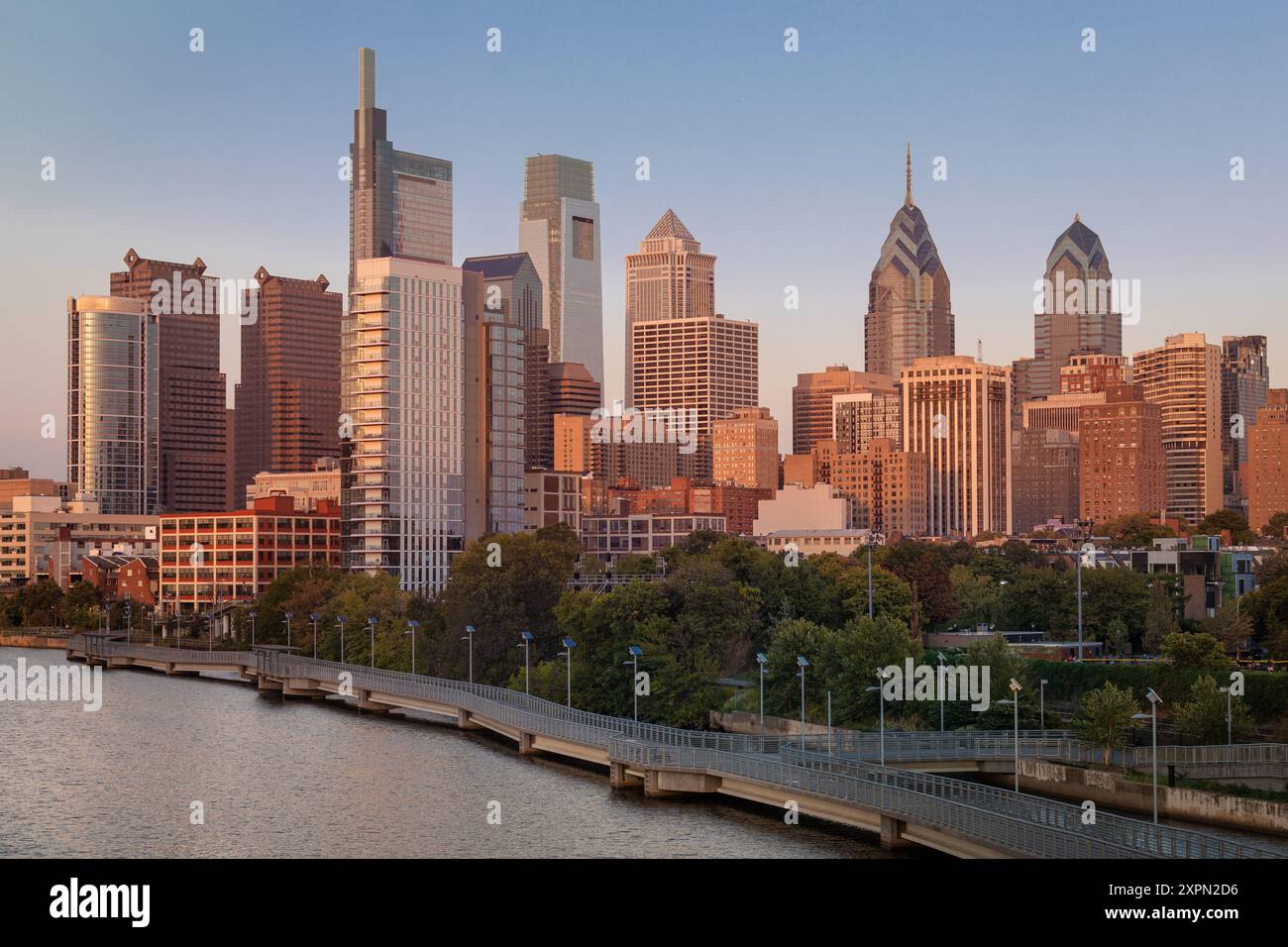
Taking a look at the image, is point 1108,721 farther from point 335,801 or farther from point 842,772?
point 335,801

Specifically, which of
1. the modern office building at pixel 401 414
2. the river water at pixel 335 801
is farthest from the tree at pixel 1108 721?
the modern office building at pixel 401 414

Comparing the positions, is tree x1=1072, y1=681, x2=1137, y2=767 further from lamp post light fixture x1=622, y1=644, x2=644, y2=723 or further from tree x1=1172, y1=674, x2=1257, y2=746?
lamp post light fixture x1=622, y1=644, x2=644, y2=723

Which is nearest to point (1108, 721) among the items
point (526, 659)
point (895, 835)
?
point (895, 835)

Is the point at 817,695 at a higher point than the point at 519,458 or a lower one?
lower
